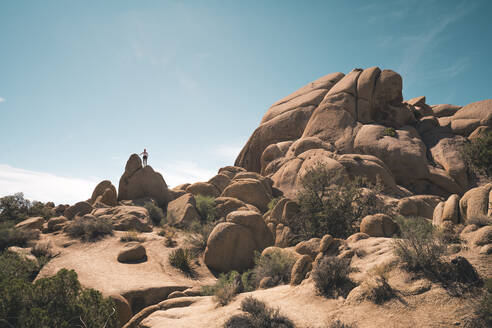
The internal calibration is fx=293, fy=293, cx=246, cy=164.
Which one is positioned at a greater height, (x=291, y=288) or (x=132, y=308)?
(x=291, y=288)

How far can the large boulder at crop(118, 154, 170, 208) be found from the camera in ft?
77.2

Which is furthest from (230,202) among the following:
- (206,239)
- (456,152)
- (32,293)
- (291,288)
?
(456,152)

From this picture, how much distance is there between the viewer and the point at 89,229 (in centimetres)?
1583

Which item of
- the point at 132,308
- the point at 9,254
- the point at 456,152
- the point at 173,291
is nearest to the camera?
the point at 132,308

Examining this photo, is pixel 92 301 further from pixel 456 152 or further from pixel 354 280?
pixel 456 152

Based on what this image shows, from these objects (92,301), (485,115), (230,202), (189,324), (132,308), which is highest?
(485,115)

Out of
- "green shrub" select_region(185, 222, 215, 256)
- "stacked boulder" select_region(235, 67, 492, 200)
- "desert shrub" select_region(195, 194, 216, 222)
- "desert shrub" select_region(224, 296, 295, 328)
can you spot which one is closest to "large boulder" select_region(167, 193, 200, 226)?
"desert shrub" select_region(195, 194, 216, 222)

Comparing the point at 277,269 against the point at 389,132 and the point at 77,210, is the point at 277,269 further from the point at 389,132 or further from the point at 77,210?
the point at 389,132

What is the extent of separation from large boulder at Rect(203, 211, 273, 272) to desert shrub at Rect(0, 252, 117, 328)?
6645 mm

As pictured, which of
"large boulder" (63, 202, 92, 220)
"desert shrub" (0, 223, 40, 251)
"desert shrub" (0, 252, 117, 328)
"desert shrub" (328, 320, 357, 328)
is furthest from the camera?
"large boulder" (63, 202, 92, 220)

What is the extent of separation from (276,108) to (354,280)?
32870 mm

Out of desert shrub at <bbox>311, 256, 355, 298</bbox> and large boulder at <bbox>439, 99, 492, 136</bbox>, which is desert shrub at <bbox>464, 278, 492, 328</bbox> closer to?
desert shrub at <bbox>311, 256, 355, 298</bbox>

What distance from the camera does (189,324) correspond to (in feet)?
22.5

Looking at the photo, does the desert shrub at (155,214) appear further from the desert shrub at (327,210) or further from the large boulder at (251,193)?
the desert shrub at (327,210)
